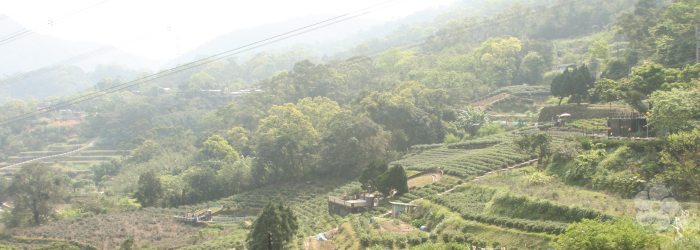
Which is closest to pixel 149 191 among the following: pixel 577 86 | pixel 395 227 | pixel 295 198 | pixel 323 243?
pixel 295 198

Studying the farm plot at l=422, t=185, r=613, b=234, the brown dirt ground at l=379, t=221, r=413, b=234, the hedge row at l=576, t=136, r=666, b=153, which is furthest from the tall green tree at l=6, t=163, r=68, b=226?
the hedge row at l=576, t=136, r=666, b=153

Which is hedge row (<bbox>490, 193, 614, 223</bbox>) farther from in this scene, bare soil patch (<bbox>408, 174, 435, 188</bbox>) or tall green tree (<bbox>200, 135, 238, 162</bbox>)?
tall green tree (<bbox>200, 135, 238, 162</bbox>)

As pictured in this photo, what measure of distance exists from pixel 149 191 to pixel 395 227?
3021 centimetres

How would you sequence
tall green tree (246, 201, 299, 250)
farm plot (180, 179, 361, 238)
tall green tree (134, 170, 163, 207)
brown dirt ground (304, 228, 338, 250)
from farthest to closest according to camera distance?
tall green tree (134, 170, 163, 207) → farm plot (180, 179, 361, 238) → brown dirt ground (304, 228, 338, 250) → tall green tree (246, 201, 299, 250)

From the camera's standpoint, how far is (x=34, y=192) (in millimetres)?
36500

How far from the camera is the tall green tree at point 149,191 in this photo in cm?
4128

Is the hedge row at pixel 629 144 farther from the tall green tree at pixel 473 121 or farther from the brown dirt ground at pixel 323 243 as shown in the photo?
the tall green tree at pixel 473 121

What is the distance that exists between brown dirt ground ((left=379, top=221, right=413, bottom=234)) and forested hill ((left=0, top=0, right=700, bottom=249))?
171 millimetres

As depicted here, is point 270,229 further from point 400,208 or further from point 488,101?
point 488,101

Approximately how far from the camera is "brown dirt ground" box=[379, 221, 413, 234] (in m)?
19.2

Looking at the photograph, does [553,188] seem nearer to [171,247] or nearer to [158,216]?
[171,247]

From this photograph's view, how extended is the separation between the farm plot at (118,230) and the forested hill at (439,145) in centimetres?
27

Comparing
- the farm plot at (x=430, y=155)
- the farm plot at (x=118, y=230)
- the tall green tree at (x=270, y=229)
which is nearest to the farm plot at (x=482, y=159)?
the farm plot at (x=430, y=155)

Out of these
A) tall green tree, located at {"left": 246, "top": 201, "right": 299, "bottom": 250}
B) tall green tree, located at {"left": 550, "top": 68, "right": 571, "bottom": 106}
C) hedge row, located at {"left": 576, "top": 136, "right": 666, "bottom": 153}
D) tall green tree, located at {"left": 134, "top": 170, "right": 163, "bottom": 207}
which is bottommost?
tall green tree, located at {"left": 134, "top": 170, "right": 163, "bottom": 207}
